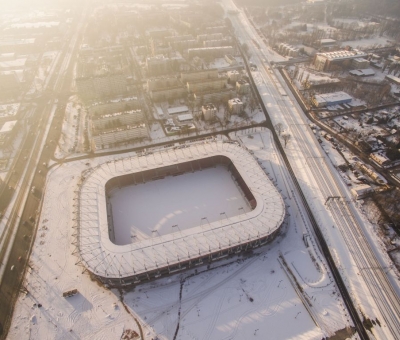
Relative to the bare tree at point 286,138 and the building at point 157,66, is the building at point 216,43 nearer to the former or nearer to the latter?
the building at point 157,66

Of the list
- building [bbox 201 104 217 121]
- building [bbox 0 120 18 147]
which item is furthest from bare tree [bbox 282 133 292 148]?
building [bbox 0 120 18 147]

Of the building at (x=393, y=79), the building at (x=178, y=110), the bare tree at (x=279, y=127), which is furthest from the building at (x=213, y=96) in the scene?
the building at (x=393, y=79)

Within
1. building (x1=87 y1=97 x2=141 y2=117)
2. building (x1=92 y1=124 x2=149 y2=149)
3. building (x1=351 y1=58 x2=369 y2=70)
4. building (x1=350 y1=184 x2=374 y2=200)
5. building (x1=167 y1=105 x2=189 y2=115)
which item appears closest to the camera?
building (x1=350 y1=184 x2=374 y2=200)

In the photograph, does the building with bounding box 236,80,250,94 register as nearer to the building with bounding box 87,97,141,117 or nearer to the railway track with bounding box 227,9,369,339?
the railway track with bounding box 227,9,369,339

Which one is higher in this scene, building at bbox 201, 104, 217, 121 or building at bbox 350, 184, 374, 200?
building at bbox 201, 104, 217, 121

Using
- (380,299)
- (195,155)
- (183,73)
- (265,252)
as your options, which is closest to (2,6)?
(183,73)

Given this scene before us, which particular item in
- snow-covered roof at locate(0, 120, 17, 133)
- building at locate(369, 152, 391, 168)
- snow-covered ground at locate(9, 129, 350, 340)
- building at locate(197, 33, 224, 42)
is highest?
building at locate(197, 33, 224, 42)

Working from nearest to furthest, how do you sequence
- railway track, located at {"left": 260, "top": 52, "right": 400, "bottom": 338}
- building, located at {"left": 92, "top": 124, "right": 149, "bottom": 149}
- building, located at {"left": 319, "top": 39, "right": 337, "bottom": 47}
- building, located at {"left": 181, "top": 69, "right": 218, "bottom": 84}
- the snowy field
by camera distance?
1. railway track, located at {"left": 260, "top": 52, "right": 400, "bottom": 338}
2. the snowy field
3. building, located at {"left": 92, "top": 124, "right": 149, "bottom": 149}
4. building, located at {"left": 181, "top": 69, "right": 218, "bottom": 84}
5. building, located at {"left": 319, "top": 39, "right": 337, "bottom": 47}
